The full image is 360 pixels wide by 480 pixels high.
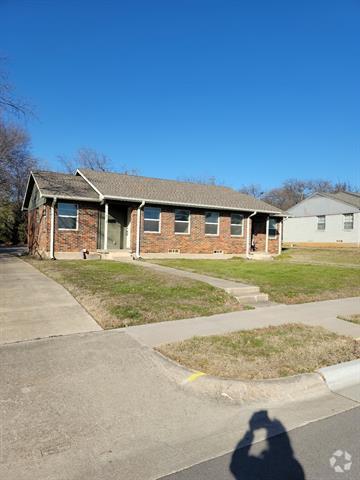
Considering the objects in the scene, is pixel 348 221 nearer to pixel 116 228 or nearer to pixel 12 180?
pixel 116 228

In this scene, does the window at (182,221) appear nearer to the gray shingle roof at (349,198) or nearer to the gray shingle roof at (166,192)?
the gray shingle roof at (166,192)

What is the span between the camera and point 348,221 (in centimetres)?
3250

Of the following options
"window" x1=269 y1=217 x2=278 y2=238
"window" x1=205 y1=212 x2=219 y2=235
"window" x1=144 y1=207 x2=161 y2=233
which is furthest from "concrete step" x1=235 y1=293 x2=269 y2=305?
"window" x1=269 y1=217 x2=278 y2=238

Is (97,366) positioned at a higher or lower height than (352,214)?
lower

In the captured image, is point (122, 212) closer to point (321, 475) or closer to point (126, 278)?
point (126, 278)

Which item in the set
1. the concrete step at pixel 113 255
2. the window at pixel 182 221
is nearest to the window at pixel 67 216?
the concrete step at pixel 113 255

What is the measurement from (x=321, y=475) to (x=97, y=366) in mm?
2808

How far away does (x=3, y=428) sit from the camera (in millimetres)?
3332

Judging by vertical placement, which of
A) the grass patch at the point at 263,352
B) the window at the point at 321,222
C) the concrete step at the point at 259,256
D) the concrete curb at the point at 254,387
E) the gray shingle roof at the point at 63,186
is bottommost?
the concrete curb at the point at 254,387

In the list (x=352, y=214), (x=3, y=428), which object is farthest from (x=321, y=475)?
(x=352, y=214)

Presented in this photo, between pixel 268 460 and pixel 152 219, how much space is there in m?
17.0

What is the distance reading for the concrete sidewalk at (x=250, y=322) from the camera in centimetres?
607

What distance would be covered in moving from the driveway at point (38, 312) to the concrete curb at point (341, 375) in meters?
3.57

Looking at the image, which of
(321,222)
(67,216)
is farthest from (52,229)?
(321,222)
